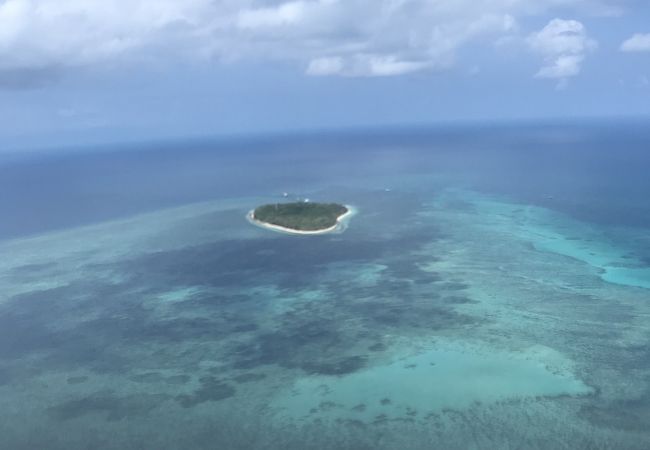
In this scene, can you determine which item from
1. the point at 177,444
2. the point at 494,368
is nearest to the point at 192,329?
the point at 177,444

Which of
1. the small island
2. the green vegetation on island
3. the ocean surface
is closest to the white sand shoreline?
the small island

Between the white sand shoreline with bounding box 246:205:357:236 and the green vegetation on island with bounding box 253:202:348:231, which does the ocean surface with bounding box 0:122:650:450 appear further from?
the green vegetation on island with bounding box 253:202:348:231

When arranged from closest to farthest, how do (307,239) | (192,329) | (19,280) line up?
(192,329) < (19,280) < (307,239)

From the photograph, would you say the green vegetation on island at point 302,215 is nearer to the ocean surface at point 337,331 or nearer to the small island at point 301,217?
the small island at point 301,217

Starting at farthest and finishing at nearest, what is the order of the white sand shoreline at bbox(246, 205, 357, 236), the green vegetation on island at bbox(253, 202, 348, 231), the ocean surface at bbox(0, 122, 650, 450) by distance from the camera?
1. the green vegetation on island at bbox(253, 202, 348, 231)
2. the white sand shoreline at bbox(246, 205, 357, 236)
3. the ocean surface at bbox(0, 122, 650, 450)

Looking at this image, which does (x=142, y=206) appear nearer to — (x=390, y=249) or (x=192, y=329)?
(x=390, y=249)
